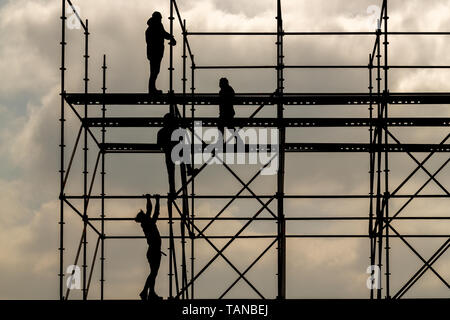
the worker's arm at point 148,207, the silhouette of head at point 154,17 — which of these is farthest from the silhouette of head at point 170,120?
the silhouette of head at point 154,17

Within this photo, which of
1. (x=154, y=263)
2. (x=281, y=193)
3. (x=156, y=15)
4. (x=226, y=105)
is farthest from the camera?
(x=281, y=193)

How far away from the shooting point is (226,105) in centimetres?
2688

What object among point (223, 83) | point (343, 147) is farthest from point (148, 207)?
point (343, 147)

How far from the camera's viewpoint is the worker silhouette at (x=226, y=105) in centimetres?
2681

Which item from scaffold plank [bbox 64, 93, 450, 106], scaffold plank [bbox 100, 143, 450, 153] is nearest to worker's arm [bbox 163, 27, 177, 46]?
scaffold plank [bbox 64, 93, 450, 106]

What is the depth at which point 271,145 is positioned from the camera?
27828 millimetres

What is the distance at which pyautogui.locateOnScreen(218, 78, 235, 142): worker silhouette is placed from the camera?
2681cm

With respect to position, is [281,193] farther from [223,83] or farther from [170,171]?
[223,83]

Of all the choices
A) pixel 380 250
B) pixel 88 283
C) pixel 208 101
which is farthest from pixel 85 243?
pixel 380 250

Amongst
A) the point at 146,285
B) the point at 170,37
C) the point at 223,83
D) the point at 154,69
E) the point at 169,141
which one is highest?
the point at 170,37

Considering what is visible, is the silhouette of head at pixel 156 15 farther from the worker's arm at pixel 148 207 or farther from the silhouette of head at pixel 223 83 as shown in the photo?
the worker's arm at pixel 148 207
